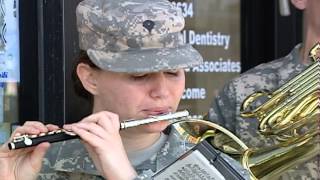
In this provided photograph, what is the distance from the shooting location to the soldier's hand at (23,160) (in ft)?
4.80

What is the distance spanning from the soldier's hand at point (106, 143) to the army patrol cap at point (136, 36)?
0.42 feet

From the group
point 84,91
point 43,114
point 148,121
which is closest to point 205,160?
point 148,121

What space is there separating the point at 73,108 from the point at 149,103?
0.91 metres

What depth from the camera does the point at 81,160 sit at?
155cm

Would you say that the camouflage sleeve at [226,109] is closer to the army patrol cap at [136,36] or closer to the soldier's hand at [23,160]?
the army patrol cap at [136,36]

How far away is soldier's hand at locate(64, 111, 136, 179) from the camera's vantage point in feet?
4.41

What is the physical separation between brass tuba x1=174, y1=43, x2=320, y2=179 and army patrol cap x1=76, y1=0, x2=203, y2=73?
7.0 inches

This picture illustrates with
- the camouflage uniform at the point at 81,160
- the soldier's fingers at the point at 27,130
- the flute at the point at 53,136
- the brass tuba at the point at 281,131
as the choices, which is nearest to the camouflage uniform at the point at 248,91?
the brass tuba at the point at 281,131

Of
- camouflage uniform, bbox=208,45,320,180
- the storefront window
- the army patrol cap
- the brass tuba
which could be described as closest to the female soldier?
the army patrol cap

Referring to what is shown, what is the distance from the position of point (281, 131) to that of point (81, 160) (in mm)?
457

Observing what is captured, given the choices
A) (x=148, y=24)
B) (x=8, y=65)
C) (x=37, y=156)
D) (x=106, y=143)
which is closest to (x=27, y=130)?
(x=37, y=156)

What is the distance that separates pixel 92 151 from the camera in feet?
4.56

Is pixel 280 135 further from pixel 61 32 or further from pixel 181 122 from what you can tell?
pixel 61 32

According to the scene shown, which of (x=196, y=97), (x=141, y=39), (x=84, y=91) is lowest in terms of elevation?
(x=196, y=97)
